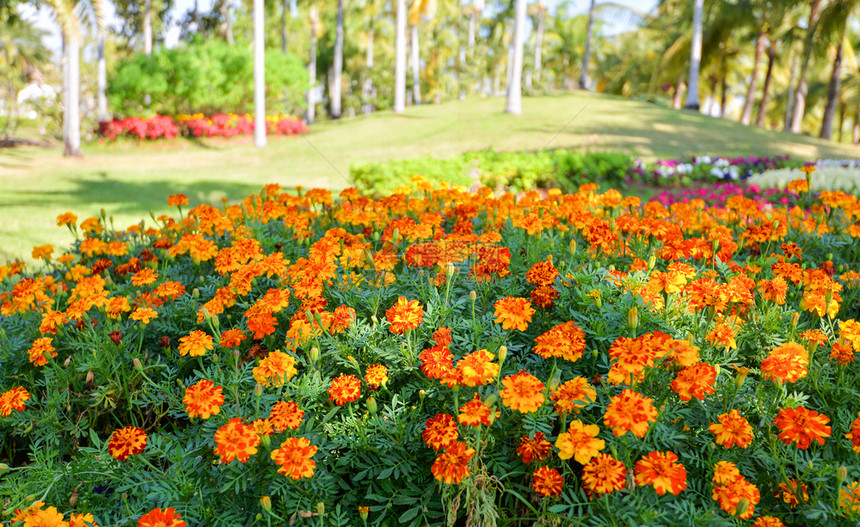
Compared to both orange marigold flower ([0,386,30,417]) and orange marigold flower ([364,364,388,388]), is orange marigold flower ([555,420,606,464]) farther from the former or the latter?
orange marigold flower ([0,386,30,417])

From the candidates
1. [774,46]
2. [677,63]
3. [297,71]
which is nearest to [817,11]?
[774,46]

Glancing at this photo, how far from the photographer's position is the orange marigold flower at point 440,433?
1512 millimetres

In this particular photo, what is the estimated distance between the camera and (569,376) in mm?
1896

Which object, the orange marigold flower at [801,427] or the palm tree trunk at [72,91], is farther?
the palm tree trunk at [72,91]

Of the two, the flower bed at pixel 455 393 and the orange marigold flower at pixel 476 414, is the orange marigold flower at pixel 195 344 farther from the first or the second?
the orange marigold flower at pixel 476 414

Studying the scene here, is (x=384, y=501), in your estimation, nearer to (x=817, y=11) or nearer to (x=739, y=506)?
(x=739, y=506)

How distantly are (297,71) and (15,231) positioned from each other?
1491 centimetres

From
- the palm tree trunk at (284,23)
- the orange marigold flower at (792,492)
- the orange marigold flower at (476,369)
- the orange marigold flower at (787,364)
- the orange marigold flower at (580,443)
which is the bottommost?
the orange marigold flower at (792,492)

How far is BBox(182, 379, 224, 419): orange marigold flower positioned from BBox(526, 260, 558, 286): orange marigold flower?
1.21 m

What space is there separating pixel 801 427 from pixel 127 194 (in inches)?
418

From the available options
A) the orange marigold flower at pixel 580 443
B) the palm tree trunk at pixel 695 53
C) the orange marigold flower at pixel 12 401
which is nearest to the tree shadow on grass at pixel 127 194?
the orange marigold flower at pixel 12 401

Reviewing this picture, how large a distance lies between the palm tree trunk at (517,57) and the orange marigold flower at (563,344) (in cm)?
1562

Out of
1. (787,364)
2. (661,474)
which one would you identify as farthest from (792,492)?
(661,474)

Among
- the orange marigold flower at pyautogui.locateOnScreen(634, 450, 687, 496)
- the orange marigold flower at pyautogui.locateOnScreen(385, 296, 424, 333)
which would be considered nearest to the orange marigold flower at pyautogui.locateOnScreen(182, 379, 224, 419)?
the orange marigold flower at pyautogui.locateOnScreen(385, 296, 424, 333)
